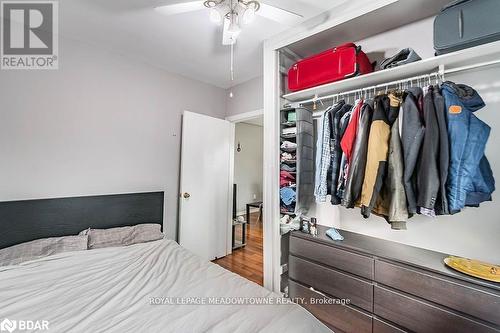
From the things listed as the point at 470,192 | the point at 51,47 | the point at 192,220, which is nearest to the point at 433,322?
the point at 470,192

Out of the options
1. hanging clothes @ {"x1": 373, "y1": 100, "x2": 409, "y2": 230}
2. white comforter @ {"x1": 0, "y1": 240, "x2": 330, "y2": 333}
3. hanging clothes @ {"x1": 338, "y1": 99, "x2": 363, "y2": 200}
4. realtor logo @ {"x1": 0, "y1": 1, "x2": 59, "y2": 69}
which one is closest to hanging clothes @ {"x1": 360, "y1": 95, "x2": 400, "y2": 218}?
hanging clothes @ {"x1": 373, "y1": 100, "x2": 409, "y2": 230}

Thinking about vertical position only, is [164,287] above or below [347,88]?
below

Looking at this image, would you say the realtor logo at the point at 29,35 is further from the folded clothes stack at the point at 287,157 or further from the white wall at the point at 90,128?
the folded clothes stack at the point at 287,157

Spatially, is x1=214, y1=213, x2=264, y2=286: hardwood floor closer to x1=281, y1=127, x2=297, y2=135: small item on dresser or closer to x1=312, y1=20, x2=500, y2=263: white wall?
x1=312, y1=20, x2=500, y2=263: white wall

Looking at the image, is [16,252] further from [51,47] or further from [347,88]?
[347,88]

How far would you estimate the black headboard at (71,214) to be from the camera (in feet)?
5.71

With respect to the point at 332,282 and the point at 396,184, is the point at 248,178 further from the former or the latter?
the point at 396,184

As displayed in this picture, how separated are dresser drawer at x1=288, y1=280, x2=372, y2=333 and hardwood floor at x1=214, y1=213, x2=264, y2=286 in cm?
74

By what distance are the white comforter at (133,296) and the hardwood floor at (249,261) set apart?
3.81 ft

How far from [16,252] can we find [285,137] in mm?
2363

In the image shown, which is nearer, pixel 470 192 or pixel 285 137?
pixel 470 192

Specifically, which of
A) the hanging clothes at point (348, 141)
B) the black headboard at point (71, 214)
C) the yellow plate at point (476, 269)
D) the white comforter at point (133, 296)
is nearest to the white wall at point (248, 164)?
the black headboard at point (71, 214)

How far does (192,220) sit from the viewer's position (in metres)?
2.83

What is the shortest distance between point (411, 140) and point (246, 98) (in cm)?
224
